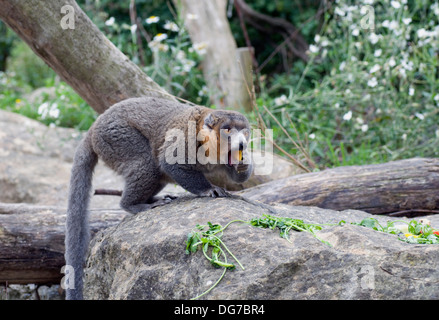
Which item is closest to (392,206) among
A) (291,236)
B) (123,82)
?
(291,236)

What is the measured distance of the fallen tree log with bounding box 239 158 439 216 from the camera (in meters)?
4.95

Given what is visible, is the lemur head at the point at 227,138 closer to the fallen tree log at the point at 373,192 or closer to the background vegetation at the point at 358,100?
the fallen tree log at the point at 373,192

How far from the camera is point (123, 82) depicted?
5520 mm

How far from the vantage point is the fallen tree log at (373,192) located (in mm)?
4945

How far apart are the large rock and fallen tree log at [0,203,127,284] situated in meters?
1.30

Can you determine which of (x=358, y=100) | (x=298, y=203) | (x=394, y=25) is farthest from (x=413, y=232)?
(x=394, y=25)

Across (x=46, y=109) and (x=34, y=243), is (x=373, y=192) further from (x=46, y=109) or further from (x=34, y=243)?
(x=46, y=109)

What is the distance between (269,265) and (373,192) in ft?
7.71

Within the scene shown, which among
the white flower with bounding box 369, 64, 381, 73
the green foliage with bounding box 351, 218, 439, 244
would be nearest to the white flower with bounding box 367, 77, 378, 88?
the white flower with bounding box 369, 64, 381, 73

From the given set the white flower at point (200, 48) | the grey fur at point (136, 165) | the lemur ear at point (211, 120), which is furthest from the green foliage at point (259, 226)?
the white flower at point (200, 48)

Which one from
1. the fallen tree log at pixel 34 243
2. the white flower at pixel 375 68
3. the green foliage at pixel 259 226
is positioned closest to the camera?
the green foliage at pixel 259 226

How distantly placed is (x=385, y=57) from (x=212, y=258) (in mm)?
5369

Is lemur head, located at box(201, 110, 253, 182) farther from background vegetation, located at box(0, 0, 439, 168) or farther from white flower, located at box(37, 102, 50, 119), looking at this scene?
white flower, located at box(37, 102, 50, 119)

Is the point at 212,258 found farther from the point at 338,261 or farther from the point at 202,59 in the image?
the point at 202,59
